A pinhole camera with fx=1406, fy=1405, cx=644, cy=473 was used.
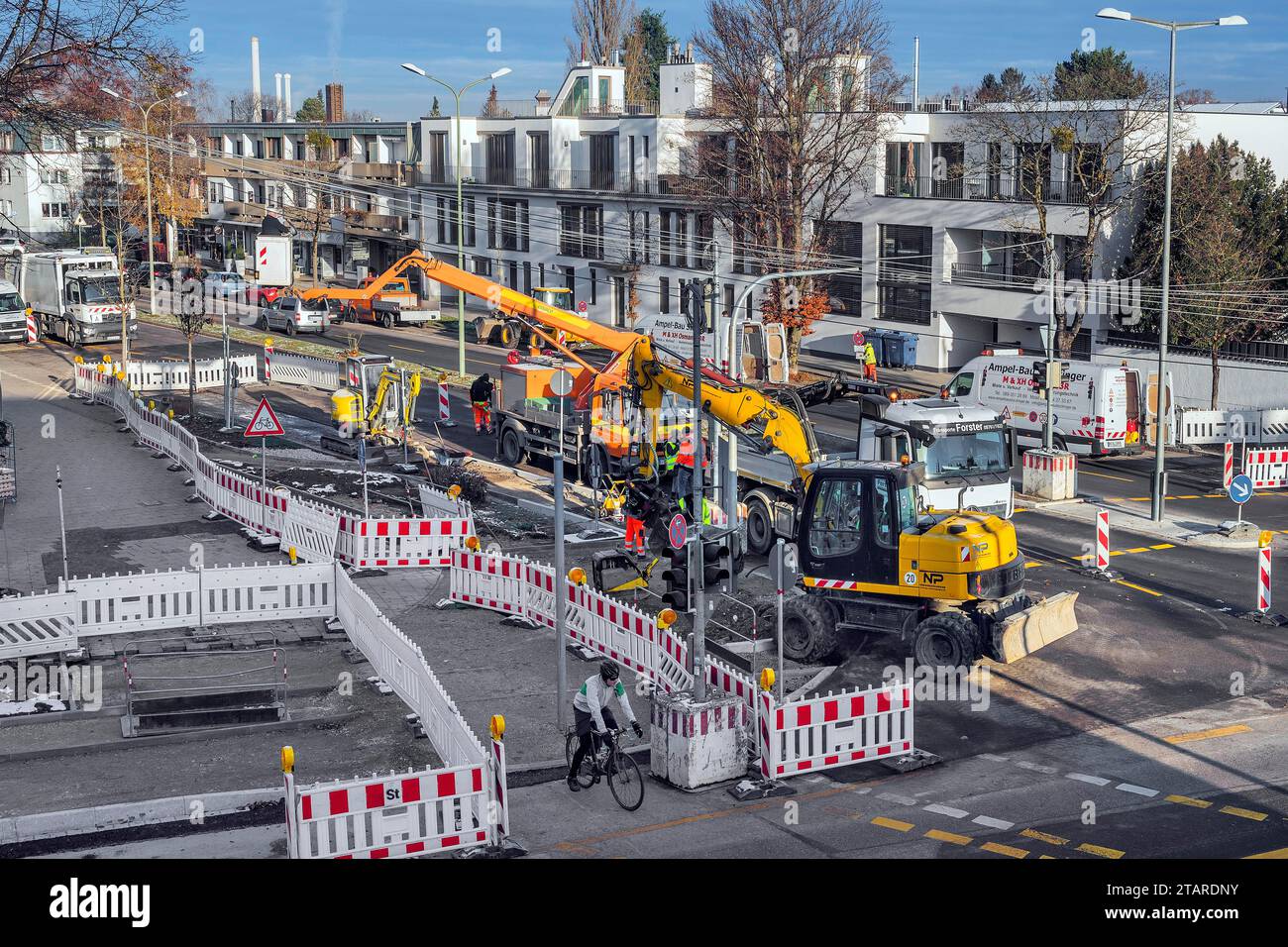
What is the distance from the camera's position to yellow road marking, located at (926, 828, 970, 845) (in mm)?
12617

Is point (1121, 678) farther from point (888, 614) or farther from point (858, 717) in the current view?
point (858, 717)

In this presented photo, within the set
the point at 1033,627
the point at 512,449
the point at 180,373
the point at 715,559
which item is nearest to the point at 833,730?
the point at 1033,627

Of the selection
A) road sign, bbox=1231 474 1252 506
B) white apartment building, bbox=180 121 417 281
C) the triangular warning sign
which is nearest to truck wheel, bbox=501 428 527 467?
the triangular warning sign

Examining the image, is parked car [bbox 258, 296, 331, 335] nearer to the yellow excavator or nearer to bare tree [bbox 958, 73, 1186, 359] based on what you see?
bare tree [bbox 958, 73, 1186, 359]

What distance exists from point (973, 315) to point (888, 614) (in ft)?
112

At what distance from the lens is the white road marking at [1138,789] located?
13.8 m

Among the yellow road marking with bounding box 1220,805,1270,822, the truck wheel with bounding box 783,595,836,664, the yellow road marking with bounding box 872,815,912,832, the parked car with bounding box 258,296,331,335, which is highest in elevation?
the parked car with bounding box 258,296,331,335

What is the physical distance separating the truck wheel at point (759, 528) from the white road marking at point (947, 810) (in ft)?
37.6

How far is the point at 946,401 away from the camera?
2597 cm

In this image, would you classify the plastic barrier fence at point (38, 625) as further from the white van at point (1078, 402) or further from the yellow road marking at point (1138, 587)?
the white van at point (1078, 402)

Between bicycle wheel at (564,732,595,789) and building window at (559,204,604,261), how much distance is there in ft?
168

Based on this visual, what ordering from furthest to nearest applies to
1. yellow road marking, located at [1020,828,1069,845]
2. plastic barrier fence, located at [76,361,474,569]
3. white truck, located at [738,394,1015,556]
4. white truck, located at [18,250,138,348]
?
white truck, located at [18,250,138,348] → plastic barrier fence, located at [76,361,474,569] → white truck, located at [738,394,1015,556] → yellow road marking, located at [1020,828,1069,845]

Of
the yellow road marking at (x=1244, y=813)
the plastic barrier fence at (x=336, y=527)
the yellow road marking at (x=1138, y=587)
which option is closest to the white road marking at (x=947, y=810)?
the yellow road marking at (x=1244, y=813)
